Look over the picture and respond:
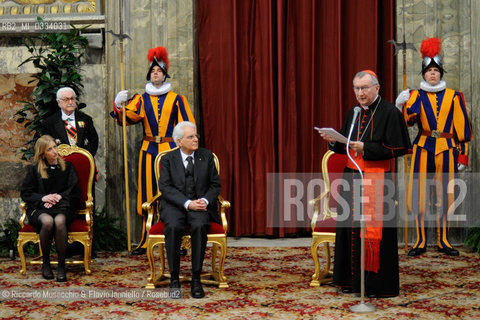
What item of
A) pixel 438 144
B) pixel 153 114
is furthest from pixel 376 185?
pixel 153 114

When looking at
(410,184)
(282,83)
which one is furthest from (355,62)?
(410,184)

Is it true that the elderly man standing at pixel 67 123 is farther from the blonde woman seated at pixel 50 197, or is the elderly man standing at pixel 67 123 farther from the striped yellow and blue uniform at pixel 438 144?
the striped yellow and blue uniform at pixel 438 144

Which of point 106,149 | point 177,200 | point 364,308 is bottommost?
point 364,308

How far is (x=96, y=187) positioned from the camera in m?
7.07

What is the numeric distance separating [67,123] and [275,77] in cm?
237

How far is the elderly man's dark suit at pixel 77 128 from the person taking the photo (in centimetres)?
612

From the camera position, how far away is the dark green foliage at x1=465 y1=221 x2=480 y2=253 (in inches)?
251

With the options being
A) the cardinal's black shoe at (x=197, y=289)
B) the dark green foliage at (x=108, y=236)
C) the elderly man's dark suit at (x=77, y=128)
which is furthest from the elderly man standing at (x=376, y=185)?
the dark green foliage at (x=108, y=236)

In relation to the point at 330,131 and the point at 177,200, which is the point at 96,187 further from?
the point at 330,131

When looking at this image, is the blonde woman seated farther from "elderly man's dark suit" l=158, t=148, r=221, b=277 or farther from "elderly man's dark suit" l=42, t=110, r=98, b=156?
"elderly man's dark suit" l=158, t=148, r=221, b=277

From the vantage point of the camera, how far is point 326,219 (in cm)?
511

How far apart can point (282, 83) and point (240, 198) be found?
4.50ft

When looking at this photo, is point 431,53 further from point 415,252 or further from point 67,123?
point 67,123

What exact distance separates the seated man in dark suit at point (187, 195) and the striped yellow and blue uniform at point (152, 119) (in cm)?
122
